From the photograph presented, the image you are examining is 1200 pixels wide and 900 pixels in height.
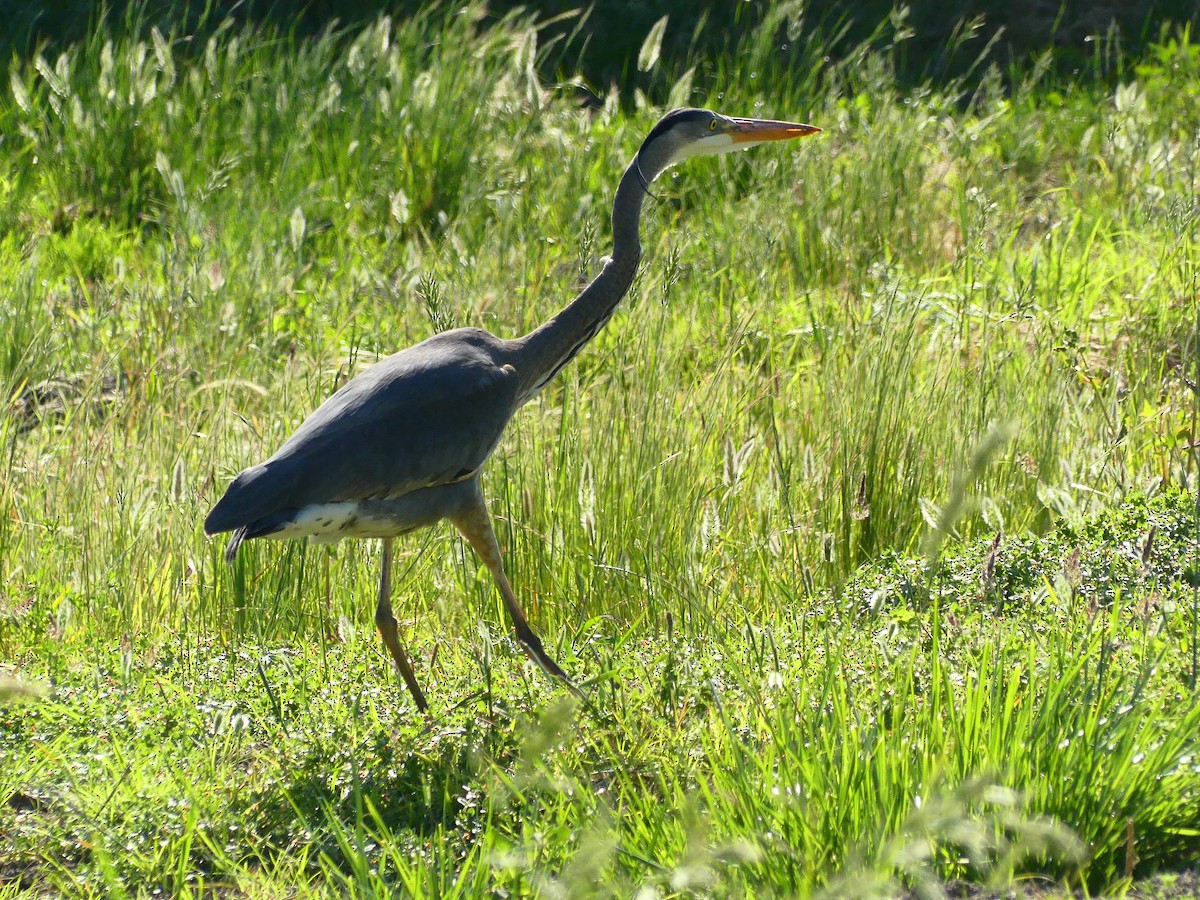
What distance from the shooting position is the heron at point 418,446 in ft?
11.7

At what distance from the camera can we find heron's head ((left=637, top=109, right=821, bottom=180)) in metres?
4.53

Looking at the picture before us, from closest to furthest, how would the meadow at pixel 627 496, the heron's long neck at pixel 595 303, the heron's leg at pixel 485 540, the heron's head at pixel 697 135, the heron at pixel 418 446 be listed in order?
the meadow at pixel 627 496 < the heron at pixel 418 446 < the heron's leg at pixel 485 540 < the heron's long neck at pixel 595 303 < the heron's head at pixel 697 135

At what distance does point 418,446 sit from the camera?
3.84 m

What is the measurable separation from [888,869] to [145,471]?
3527mm

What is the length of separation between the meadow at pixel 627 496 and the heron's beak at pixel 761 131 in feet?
1.77

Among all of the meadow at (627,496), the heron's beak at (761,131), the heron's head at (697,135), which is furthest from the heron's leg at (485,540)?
the heron's beak at (761,131)

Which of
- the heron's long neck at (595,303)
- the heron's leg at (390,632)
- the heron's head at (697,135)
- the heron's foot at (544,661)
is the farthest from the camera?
the heron's head at (697,135)

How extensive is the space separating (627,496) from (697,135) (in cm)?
125

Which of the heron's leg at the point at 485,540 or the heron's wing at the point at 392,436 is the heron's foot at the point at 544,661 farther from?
the heron's wing at the point at 392,436

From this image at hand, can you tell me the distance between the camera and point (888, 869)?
2.20 meters

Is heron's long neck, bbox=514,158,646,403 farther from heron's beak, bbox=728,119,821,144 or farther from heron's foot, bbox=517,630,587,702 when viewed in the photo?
heron's foot, bbox=517,630,587,702

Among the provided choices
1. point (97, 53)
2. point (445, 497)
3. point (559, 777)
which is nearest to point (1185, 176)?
point (445, 497)

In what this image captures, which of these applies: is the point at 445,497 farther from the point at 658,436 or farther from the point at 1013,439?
the point at 1013,439

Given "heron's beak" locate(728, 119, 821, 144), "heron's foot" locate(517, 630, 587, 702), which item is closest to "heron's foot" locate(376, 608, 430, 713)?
"heron's foot" locate(517, 630, 587, 702)
